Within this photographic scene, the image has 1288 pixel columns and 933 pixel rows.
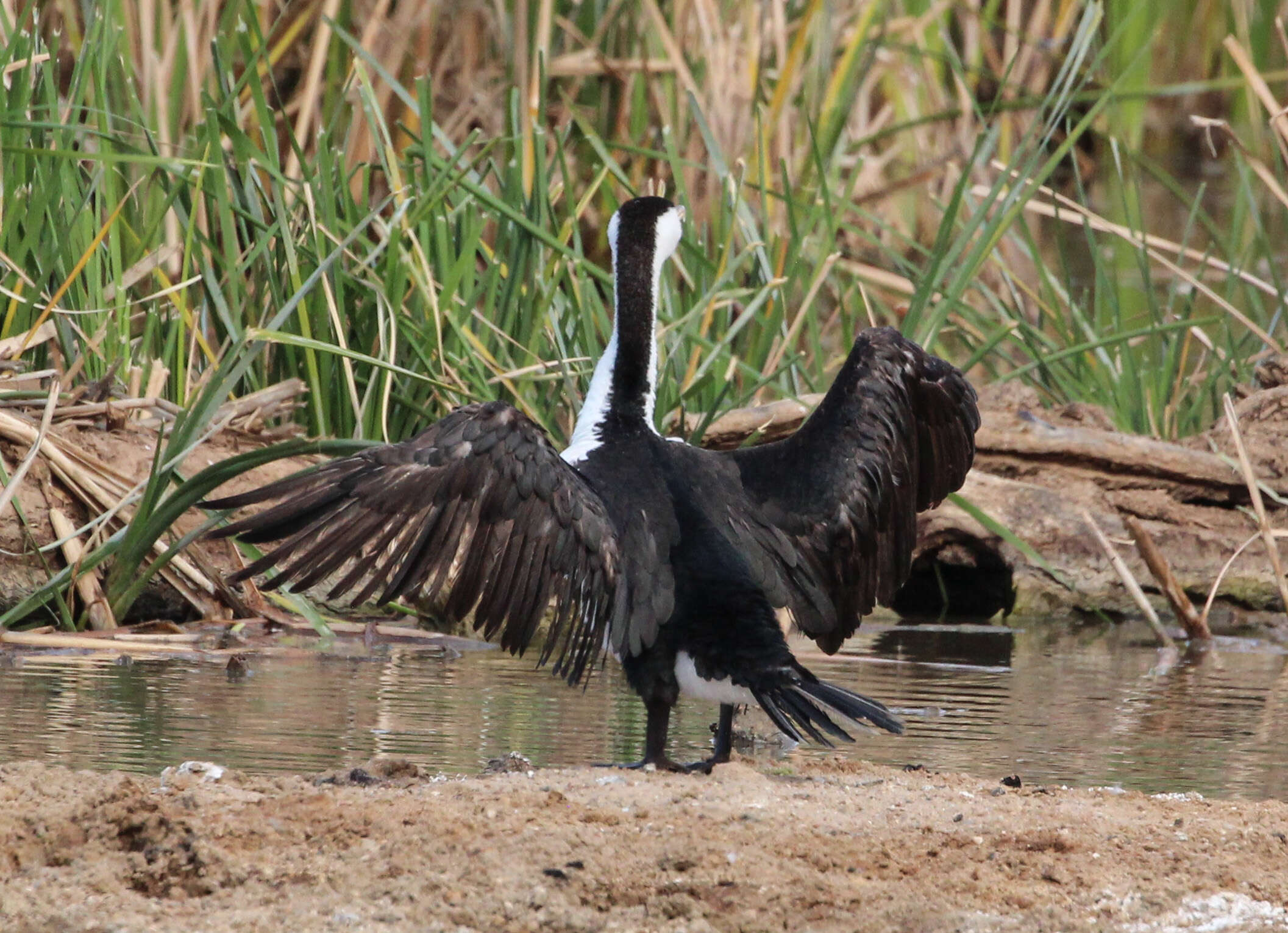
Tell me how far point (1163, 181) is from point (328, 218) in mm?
3427

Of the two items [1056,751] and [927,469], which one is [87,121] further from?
[1056,751]

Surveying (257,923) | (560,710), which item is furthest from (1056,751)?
(257,923)

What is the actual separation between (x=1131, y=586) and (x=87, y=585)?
11.0 feet

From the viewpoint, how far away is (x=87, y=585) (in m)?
5.77

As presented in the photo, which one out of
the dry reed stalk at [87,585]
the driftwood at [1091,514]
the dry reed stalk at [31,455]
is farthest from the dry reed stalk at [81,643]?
the driftwood at [1091,514]

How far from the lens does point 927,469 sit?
5156 mm

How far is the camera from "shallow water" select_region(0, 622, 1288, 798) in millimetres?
4328

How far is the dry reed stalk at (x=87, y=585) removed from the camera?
5.74 meters

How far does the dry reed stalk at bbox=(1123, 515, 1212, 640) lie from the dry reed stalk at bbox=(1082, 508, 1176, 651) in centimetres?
7

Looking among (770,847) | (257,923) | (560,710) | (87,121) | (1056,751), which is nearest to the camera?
(257,923)

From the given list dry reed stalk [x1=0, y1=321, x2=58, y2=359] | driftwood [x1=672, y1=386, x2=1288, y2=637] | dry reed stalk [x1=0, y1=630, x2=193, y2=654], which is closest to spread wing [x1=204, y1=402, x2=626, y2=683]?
dry reed stalk [x1=0, y1=630, x2=193, y2=654]

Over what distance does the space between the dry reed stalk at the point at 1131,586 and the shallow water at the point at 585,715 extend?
0.33 m

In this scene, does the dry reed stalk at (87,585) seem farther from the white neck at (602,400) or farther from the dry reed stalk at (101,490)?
the white neck at (602,400)

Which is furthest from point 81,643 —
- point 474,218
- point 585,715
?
point 474,218
